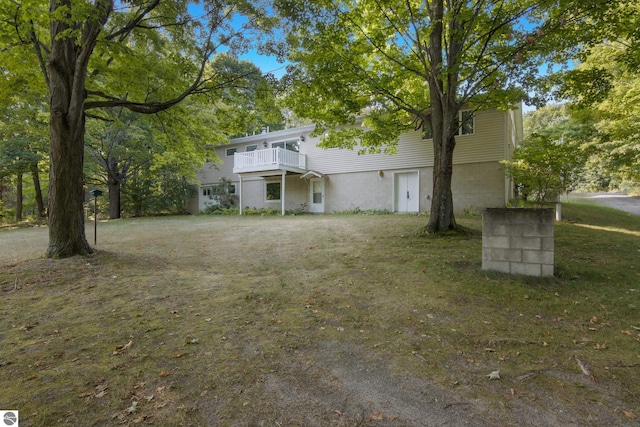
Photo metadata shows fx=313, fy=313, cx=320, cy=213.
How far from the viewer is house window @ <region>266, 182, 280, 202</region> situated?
64.1 ft

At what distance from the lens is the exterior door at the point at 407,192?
14.8m

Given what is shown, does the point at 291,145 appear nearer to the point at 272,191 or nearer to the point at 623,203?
the point at 272,191

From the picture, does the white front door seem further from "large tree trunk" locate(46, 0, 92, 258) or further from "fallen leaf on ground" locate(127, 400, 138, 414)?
"fallen leaf on ground" locate(127, 400, 138, 414)

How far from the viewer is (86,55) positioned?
20.0 feet

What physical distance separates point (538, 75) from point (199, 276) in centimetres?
854

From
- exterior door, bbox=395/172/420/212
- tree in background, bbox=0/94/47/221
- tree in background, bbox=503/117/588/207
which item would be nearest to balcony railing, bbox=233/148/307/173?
exterior door, bbox=395/172/420/212

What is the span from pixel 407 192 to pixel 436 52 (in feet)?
26.0

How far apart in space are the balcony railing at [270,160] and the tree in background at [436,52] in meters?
7.30

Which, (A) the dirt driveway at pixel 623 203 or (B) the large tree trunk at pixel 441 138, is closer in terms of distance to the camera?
(B) the large tree trunk at pixel 441 138

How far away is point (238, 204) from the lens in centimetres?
2081

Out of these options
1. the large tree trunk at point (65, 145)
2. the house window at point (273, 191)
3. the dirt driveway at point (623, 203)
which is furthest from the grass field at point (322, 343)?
the dirt driveway at point (623, 203)

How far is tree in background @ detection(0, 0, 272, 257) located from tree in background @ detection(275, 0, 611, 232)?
1661mm

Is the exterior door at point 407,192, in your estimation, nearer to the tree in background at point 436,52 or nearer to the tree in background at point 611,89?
the tree in background at point 436,52

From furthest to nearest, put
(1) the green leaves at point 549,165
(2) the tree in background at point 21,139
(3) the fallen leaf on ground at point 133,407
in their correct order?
(2) the tree in background at point 21,139, (1) the green leaves at point 549,165, (3) the fallen leaf on ground at point 133,407
